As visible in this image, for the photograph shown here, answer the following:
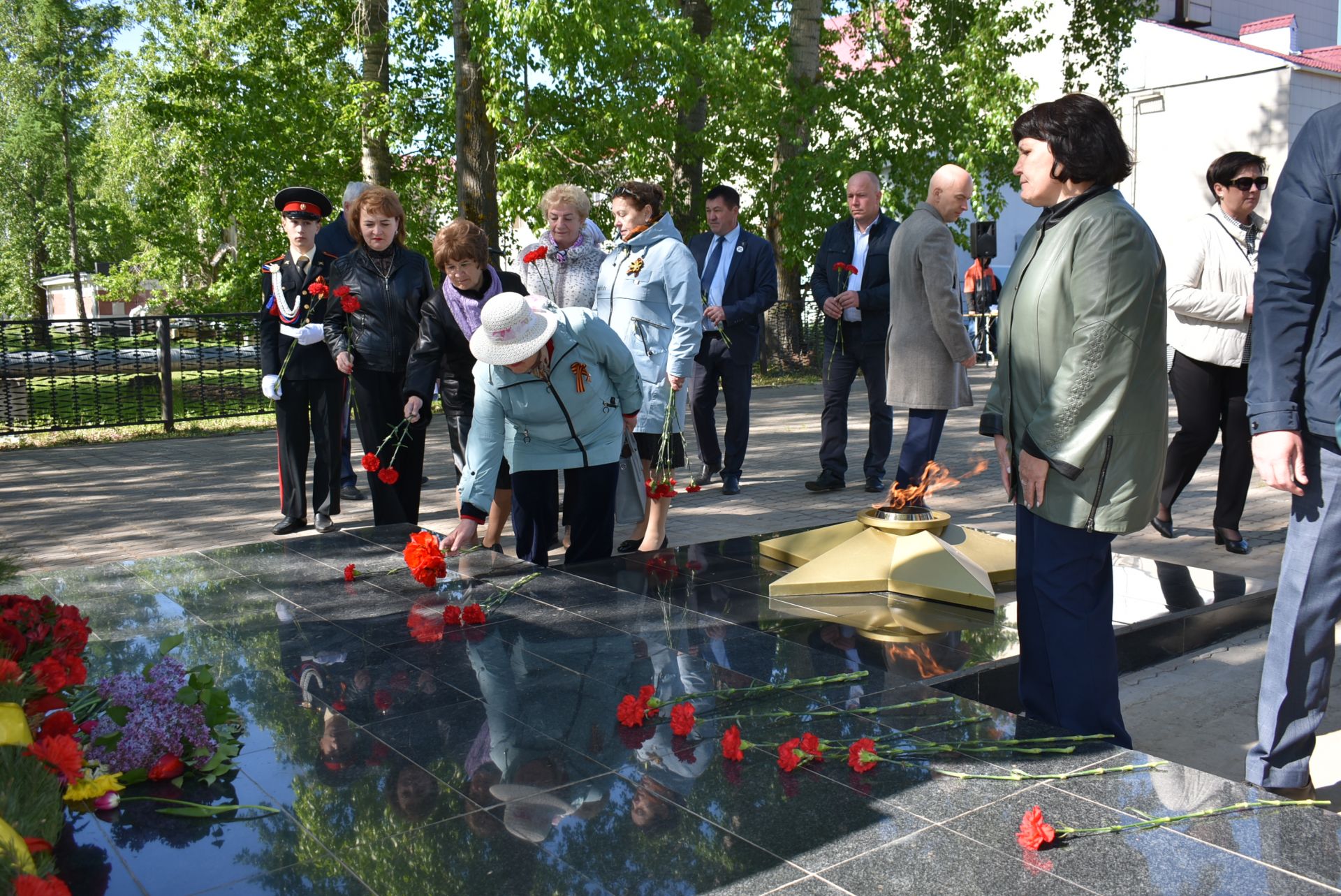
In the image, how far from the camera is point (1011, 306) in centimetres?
358

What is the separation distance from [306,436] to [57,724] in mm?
4929

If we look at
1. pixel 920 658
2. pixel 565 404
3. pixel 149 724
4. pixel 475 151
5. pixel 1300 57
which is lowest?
pixel 920 658

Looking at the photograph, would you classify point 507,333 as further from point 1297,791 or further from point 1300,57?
point 1300,57

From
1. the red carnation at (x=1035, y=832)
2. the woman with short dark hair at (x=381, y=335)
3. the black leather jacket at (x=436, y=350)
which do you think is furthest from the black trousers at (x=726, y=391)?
the red carnation at (x=1035, y=832)

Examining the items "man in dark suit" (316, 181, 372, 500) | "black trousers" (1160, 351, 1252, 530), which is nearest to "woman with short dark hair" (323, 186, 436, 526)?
"man in dark suit" (316, 181, 372, 500)

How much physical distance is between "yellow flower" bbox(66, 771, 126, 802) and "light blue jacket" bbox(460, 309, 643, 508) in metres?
2.37

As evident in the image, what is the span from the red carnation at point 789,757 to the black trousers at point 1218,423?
4.15 m

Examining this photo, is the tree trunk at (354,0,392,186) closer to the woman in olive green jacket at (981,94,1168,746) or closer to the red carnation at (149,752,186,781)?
the woman in olive green jacket at (981,94,1168,746)

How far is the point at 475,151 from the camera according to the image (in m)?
15.1

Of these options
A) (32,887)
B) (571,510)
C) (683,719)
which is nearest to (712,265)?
(571,510)

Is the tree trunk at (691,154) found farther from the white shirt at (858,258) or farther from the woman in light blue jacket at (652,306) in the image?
the woman in light blue jacket at (652,306)

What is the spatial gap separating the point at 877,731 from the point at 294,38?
19019mm

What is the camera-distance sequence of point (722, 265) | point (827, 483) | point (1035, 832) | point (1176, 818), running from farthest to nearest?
point (722, 265) < point (827, 483) < point (1176, 818) < point (1035, 832)

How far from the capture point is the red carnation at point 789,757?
303 cm
